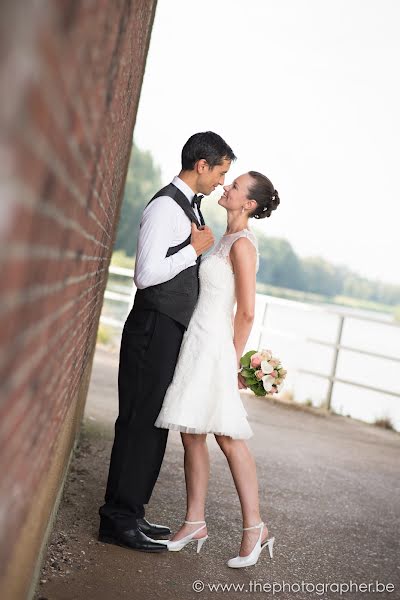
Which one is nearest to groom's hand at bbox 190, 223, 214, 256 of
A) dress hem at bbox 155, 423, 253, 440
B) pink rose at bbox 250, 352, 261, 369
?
pink rose at bbox 250, 352, 261, 369

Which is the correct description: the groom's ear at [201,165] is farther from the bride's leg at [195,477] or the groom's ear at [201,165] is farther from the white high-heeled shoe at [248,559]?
the white high-heeled shoe at [248,559]

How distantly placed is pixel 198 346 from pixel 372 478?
375 cm

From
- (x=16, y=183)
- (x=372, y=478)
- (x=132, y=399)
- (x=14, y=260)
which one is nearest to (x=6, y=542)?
(x=14, y=260)

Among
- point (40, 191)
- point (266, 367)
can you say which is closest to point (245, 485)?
point (266, 367)

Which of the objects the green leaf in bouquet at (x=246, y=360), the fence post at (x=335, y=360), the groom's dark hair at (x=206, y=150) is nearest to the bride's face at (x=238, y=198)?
the groom's dark hair at (x=206, y=150)

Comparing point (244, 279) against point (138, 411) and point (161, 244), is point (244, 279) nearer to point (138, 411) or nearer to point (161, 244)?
point (161, 244)

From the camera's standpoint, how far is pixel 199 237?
4.20m

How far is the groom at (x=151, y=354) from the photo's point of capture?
4219mm

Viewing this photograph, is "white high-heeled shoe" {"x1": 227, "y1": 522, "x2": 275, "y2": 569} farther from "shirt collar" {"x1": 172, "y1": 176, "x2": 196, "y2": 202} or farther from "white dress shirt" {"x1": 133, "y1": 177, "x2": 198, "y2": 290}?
"shirt collar" {"x1": 172, "y1": 176, "x2": 196, "y2": 202}

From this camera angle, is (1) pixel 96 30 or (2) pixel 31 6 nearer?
(2) pixel 31 6

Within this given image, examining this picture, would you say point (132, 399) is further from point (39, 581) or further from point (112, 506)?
point (39, 581)

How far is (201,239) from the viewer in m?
4.19

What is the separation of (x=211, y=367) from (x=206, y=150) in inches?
46.7

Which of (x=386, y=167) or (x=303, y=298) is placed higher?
(x=386, y=167)
